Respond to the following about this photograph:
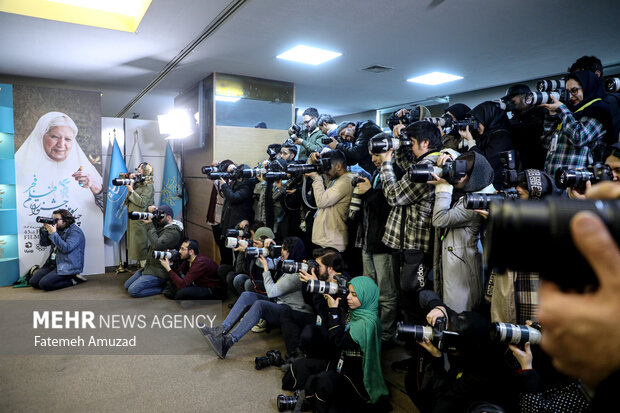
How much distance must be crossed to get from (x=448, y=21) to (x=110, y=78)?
4.56 m

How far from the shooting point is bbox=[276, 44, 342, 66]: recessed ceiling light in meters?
4.34

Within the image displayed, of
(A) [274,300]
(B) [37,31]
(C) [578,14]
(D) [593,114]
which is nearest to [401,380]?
(A) [274,300]

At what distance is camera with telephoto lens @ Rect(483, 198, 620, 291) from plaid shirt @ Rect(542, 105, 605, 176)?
2.22m

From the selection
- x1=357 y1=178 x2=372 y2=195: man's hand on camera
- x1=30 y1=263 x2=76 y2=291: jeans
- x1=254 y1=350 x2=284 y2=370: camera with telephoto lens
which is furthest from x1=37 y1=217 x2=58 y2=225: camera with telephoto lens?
x1=357 y1=178 x2=372 y2=195: man's hand on camera

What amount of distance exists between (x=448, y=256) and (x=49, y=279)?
4814 mm

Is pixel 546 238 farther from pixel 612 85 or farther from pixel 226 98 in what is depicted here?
pixel 226 98

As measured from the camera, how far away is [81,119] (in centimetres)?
574

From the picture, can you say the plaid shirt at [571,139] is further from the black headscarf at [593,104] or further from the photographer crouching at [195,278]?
the photographer crouching at [195,278]

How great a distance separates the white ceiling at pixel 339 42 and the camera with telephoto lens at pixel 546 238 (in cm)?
→ 297

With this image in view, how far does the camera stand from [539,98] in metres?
2.40

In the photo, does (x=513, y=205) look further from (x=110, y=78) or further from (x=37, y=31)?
(x=110, y=78)

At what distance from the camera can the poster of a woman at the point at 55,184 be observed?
5.45 metres

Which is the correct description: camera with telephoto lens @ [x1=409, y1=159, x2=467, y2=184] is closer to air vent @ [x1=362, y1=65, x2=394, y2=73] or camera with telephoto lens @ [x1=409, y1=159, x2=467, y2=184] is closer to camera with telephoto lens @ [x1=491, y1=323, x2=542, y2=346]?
camera with telephoto lens @ [x1=491, y1=323, x2=542, y2=346]

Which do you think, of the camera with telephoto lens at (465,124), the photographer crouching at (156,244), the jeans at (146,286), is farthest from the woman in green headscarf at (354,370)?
the jeans at (146,286)
